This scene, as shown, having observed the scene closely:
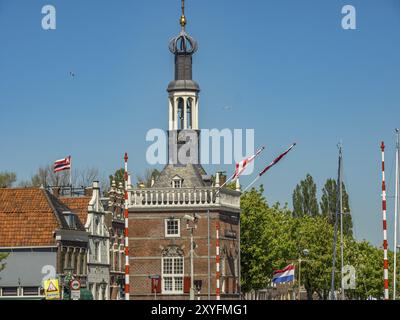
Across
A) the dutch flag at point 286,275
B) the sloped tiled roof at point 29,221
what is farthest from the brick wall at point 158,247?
the sloped tiled roof at point 29,221

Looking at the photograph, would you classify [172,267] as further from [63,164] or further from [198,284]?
[63,164]

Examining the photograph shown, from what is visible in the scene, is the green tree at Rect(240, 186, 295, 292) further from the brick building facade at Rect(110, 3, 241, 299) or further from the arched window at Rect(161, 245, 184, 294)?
the arched window at Rect(161, 245, 184, 294)

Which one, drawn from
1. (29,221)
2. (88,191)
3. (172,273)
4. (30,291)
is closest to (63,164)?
(29,221)

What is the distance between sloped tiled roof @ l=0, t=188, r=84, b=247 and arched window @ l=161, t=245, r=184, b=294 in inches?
352

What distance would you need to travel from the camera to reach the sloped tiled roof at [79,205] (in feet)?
358

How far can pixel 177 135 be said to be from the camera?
105750 millimetres

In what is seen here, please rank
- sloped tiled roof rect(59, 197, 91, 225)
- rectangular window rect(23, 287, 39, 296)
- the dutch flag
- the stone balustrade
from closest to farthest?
rectangular window rect(23, 287, 39, 296) → the dutch flag → the stone balustrade → sloped tiled roof rect(59, 197, 91, 225)

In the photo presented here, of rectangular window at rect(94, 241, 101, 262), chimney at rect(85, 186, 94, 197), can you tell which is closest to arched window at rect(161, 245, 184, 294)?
rectangular window at rect(94, 241, 101, 262)

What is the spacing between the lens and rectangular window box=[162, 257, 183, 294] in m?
103

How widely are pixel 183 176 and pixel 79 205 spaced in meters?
10.1

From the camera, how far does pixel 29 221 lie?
99750 millimetres
